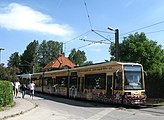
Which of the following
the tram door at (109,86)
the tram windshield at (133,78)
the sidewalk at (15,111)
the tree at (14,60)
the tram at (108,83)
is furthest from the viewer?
the tree at (14,60)

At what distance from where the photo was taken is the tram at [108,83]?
23.8 metres

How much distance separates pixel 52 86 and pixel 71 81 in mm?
7665

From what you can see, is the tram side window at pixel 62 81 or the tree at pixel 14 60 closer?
the tram side window at pixel 62 81

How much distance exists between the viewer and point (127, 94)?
→ 23484 millimetres

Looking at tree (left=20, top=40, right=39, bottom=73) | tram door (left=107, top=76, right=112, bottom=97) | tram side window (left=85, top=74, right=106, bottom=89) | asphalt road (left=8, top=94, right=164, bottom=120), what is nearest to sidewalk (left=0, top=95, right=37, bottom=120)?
asphalt road (left=8, top=94, right=164, bottom=120)

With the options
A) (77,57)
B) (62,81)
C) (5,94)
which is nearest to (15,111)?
(5,94)

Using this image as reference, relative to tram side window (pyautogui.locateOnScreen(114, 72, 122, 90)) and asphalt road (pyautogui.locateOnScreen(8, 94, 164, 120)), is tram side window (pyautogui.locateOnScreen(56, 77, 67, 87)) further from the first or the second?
asphalt road (pyautogui.locateOnScreen(8, 94, 164, 120))

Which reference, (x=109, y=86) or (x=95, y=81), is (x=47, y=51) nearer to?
(x=95, y=81)

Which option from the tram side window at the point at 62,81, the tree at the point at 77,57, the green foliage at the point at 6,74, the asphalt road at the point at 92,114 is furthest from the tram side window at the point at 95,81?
the tree at the point at 77,57

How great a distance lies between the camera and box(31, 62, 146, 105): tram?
77.9 feet

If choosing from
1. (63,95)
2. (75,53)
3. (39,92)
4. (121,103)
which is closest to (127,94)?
(121,103)

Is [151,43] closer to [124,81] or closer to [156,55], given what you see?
[156,55]

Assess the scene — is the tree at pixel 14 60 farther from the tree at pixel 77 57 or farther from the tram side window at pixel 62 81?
the tram side window at pixel 62 81

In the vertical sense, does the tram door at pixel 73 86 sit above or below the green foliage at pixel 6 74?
below
